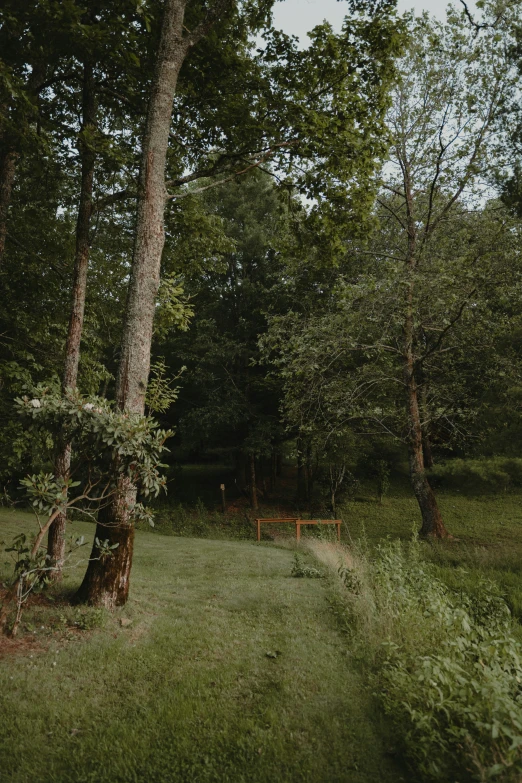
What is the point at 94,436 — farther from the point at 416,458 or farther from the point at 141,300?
the point at 416,458

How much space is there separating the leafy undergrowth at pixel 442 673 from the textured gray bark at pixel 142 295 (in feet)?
8.76

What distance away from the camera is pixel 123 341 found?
18.4 ft

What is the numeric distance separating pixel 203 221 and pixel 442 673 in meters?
7.45

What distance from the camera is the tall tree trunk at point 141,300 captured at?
5.21 metres

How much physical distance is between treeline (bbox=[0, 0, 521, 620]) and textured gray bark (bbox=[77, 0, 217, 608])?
0.08 feet

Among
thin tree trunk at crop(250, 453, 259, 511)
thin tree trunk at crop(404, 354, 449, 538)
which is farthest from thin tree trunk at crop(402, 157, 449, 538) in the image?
thin tree trunk at crop(250, 453, 259, 511)

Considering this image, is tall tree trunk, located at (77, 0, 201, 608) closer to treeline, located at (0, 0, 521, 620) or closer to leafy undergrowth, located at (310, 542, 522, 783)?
treeline, located at (0, 0, 521, 620)

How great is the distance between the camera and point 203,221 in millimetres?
8312

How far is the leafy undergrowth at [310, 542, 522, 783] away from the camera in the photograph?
2.63 m

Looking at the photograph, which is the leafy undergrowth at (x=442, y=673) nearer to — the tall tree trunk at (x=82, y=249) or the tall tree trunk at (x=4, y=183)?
the tall tree trunk at (x=82, y=249)

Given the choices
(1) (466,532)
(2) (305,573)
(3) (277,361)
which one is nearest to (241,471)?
(1) (466,532)

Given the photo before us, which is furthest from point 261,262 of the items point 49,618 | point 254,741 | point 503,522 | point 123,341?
point 254,741

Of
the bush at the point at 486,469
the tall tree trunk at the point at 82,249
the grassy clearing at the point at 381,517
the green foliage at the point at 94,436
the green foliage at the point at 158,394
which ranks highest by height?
the tall tree trunk at the point at 82,249

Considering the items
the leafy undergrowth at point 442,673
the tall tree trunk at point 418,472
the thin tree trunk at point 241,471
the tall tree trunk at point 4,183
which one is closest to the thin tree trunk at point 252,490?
the thin tree trunk at point 241,471
